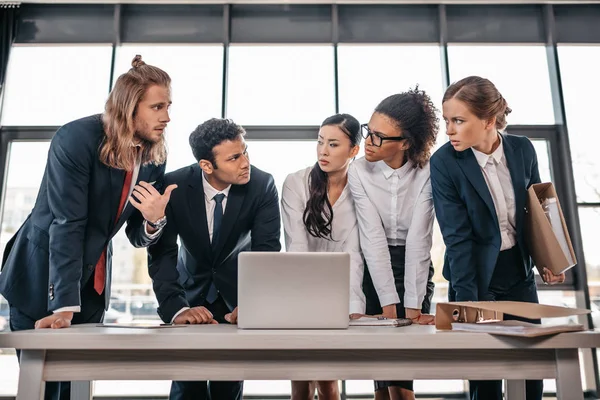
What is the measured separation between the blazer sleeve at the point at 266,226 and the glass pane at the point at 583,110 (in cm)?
284

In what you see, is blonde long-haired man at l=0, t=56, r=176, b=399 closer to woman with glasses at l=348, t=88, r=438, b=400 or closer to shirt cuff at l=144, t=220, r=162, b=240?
shirt cuff at l=144, t=220, r=162, b=240

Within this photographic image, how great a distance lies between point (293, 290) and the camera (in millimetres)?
1153

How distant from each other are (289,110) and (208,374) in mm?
3108

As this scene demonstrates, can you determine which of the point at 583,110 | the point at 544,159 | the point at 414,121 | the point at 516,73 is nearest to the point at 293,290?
the point at 414,121

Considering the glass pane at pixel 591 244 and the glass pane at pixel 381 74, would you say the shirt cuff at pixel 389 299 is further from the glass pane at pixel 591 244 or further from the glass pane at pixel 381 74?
the glass pane at pixel 591 244

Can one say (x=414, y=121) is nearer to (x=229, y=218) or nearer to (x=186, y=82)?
(x=229, y=218)

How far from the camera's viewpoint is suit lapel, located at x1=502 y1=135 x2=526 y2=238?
1.79 m

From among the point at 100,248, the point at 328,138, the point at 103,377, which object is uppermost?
the point at 328,138

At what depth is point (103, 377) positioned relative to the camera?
1.03 meters

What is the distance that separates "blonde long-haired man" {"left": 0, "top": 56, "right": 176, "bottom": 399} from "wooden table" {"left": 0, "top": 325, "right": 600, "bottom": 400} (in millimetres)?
529

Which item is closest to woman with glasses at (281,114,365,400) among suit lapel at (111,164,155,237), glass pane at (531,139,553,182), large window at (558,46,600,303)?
suit lapel at (111,164,155,237)

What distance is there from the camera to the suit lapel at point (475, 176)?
177 centimetres

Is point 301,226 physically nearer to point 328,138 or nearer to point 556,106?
point 328,138

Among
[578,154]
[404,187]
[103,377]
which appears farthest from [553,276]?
[578,154]
